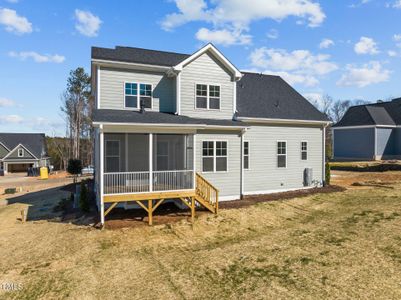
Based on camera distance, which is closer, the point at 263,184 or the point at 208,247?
the point at 208,247

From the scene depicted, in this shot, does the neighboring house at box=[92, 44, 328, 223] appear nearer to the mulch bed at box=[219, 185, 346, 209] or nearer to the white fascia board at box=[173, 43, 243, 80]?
the white fascia board at box=[173, 43, 243, 80]

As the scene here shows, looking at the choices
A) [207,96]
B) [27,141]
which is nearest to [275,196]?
[207,96]

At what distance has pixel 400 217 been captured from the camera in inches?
496

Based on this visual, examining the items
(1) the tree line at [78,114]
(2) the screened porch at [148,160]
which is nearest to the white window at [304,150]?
(2) the screened porch at [148,160]

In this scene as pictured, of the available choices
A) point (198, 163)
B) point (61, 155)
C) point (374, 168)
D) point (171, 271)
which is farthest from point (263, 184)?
point (61, 155)

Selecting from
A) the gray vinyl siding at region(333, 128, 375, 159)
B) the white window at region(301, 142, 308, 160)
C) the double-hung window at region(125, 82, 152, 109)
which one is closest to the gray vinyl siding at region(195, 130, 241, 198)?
the double-hung window at region(125, 82, 152, 109)

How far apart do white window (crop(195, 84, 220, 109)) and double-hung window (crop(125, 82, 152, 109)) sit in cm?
254

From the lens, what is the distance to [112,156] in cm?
1495

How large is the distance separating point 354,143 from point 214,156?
31.8m

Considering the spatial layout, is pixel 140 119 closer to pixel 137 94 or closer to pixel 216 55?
pixel 137 94

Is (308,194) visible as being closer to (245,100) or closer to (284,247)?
(245,100)

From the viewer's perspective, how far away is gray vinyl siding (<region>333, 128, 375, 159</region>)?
124 feet

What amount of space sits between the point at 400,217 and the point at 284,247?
6.39m

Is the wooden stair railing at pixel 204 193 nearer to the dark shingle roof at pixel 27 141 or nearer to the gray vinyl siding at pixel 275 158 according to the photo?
the gray vinyl siding at pixel 275 158
